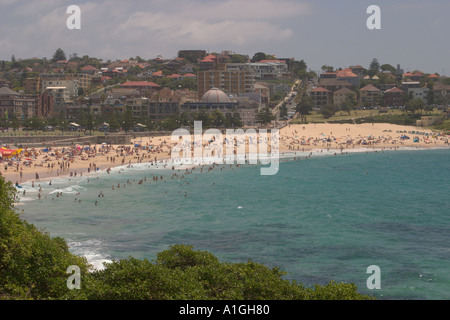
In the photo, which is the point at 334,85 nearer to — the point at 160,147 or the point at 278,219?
the point at 160,147

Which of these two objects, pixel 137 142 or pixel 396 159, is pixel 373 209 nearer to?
pixel 396 159

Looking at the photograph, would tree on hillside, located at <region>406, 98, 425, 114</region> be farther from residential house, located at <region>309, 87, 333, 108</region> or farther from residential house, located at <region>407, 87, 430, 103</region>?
residential house, located at <region>309, 87, 333, 108</region>

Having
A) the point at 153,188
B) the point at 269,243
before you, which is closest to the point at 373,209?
the point at 269,243

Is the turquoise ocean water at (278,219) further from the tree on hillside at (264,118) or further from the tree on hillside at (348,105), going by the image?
the tree on hillside at (348,105)

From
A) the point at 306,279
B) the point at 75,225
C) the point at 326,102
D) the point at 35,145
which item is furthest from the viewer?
the point at 326,102

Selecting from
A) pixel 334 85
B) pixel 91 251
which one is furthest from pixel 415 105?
pixel 91 251

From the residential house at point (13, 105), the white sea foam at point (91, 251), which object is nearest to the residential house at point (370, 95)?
the residential house at point (13, 105)

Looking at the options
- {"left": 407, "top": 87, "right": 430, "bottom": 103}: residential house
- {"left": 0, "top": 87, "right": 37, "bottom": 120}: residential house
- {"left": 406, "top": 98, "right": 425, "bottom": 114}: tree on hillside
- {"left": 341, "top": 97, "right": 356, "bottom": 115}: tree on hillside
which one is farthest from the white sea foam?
{"left": 407, "top": 87, "right": 430, "bottom": 103}: residential house
